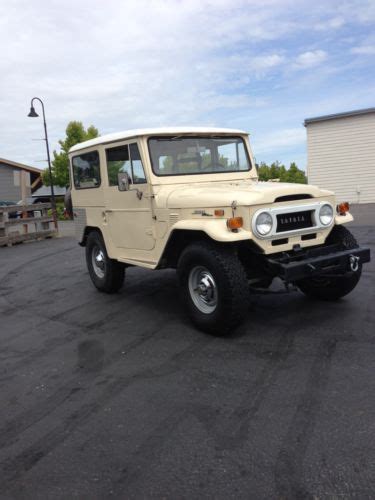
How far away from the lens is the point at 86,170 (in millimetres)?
6570

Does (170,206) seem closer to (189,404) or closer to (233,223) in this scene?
(233,223)

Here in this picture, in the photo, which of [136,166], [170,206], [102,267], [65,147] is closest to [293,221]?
[170,206]

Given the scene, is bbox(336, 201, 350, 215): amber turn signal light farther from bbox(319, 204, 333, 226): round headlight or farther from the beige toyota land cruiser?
bbox(319, 204, 333, 226): round headlight

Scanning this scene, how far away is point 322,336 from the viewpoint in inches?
169

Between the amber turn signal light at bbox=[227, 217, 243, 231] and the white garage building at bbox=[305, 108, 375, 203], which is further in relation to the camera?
the white garage building at bbox=[305, 108, 375, 203]

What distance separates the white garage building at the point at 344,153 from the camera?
19775 millimetres

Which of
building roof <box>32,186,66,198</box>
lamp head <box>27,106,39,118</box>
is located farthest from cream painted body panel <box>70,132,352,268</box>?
building roof <box>32,186,66,198</box>

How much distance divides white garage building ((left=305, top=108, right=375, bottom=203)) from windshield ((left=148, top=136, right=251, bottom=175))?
51.4ft

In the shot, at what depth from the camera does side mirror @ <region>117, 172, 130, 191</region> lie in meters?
5.34

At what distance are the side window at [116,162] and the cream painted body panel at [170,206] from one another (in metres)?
0.08

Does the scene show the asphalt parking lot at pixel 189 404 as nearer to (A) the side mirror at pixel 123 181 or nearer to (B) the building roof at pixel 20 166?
(A) the side mirror at pixel 123 181

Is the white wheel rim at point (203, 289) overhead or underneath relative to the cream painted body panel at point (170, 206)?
underneath

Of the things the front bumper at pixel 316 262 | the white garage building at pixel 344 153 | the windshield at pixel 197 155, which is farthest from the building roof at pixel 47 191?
the front bumper at pixel 316 262

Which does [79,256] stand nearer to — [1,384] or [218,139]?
[218,139]
